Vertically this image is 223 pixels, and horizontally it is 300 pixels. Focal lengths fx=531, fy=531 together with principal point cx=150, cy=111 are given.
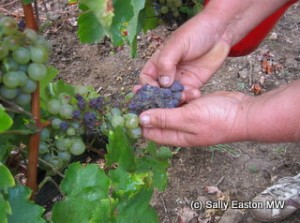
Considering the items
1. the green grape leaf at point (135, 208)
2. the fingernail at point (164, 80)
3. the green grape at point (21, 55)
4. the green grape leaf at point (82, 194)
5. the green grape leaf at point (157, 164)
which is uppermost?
the green grape at point (21, 55)

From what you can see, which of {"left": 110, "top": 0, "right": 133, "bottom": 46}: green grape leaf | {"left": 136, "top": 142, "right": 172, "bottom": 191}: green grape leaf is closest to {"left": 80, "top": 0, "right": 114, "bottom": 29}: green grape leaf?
{"left": 110, "top": 0, "right": 133, "bottom": 46}: green grape leaf

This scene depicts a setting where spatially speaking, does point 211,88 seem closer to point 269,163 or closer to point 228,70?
point 228,70

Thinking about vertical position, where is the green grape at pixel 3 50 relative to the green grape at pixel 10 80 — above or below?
above

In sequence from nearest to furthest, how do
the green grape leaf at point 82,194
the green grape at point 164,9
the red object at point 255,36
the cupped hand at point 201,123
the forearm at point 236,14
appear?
1. the green grape leaf at point 82,194
2. the cupped hand at point 201,123
3. the forearm at point 236,14
4. the red object at point 255,36
5. the green grape at point 164,9

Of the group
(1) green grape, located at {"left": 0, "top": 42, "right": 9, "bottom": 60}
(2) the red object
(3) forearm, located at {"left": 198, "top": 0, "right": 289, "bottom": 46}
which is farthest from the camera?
(2) the red object

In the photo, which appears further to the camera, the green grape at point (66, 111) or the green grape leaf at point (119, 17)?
the green grape at point (66, 111)

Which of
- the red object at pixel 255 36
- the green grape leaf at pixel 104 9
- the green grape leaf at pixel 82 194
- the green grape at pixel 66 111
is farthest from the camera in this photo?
the red object at pixel 255 36

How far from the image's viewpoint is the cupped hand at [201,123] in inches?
59.3

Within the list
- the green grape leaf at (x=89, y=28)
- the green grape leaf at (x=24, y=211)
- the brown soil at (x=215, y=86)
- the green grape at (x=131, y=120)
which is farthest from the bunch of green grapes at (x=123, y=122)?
the brown soil at (x=215, y=86)

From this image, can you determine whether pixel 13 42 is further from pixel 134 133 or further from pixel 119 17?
pixel 134 133

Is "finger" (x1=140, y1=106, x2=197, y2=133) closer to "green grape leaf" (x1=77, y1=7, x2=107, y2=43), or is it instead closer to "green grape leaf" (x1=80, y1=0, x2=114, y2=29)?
"green grape leaf" (x1=77, y1=7, x2=107, y2=43)

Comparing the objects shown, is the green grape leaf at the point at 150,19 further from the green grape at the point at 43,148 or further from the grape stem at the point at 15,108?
the grape stem at the point at 15,108

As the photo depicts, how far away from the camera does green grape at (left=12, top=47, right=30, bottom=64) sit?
119 cm

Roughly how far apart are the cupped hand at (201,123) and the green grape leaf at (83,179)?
0.65ft
